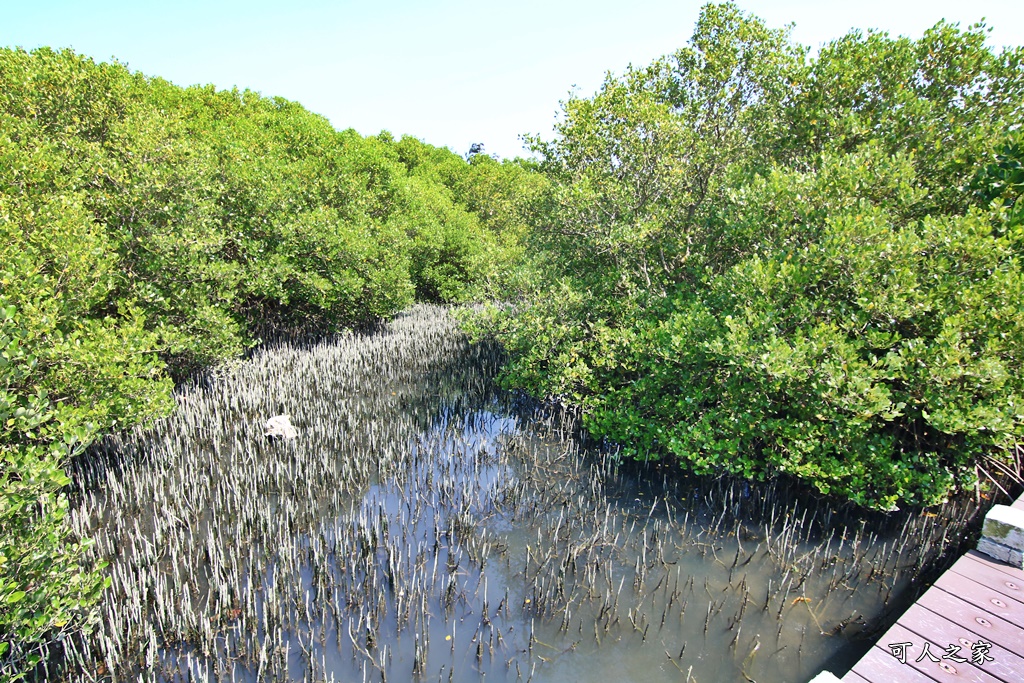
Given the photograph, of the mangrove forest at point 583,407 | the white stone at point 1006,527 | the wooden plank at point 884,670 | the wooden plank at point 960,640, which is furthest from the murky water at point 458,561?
the white stone at point 1006,527

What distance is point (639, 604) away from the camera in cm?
447

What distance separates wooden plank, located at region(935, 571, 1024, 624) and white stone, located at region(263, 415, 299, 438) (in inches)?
290

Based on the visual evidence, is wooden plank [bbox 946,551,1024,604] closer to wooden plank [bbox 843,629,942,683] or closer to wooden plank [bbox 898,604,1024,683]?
wooden plank [bbox 898,604,1024,683]

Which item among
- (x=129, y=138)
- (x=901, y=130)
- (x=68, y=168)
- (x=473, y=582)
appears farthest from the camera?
(x=129, y=138)

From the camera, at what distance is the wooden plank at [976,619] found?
Result: 10.8 ft

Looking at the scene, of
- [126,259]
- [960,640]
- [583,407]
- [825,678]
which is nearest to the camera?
[825,678]

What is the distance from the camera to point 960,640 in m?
3.31

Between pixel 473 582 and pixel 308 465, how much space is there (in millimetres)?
3071

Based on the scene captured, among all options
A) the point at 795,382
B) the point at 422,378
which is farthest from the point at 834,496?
the point at 422,378

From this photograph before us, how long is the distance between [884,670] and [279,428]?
7.20 metres

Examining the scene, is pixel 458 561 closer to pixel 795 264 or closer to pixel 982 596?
pixel 982 596

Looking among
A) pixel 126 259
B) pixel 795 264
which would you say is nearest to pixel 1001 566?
pixel 795 264

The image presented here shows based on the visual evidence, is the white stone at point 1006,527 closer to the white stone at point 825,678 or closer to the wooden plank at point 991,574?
the wooden plank at point 991,574

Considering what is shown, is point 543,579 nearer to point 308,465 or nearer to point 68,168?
point 308,465
